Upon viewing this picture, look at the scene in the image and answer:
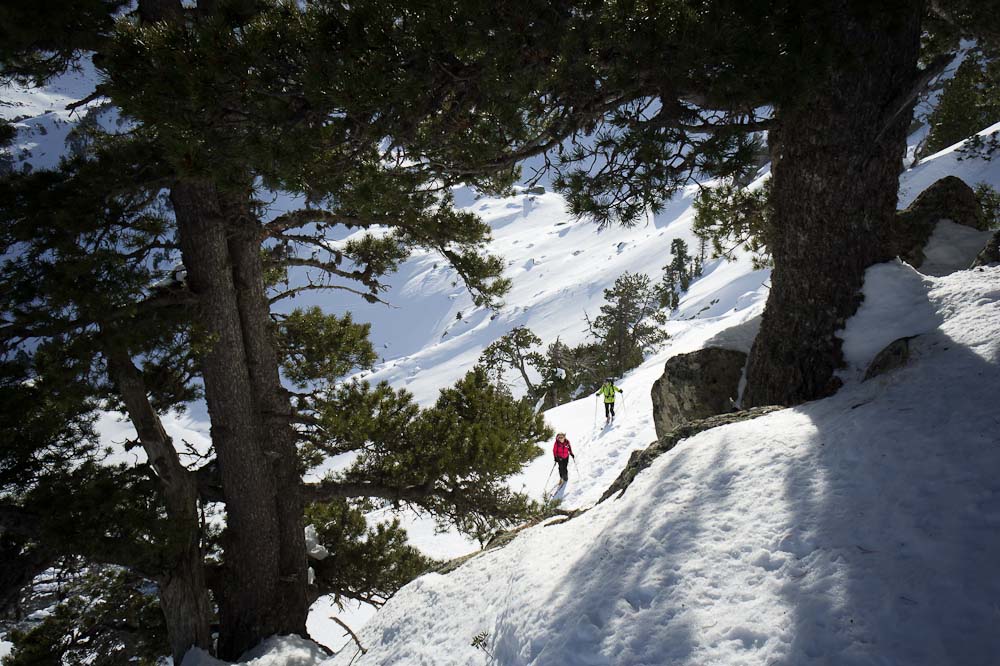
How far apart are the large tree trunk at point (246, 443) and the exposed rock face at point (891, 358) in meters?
6.32

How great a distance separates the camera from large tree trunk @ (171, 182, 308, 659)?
19.9ft

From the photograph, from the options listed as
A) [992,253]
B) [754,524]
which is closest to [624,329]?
[992,253]

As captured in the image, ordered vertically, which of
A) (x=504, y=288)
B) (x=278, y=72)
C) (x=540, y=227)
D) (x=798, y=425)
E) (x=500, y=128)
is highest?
(x=540, y=227)

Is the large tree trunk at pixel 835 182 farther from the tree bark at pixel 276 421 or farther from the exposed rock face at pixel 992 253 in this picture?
the tree bark at pixel 276 421

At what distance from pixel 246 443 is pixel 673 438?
5.10 meters

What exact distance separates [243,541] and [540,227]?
190 meters

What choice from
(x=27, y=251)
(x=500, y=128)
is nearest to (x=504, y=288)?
(x=500, y=128)

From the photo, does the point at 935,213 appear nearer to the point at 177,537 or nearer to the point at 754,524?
the point at 754,524

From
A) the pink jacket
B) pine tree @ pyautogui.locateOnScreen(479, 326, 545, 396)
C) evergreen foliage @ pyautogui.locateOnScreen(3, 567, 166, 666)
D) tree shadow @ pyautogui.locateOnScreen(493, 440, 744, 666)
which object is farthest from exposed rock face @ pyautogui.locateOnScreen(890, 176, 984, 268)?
pine tree @ pyautogui.locateOnScreen(479, 326, 545, 396)

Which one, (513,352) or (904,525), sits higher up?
(513,352)

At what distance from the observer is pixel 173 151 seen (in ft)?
12.9

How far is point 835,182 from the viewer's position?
170 inches

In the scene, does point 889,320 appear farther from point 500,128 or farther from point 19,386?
point 19,386

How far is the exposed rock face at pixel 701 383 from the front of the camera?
235 inches
